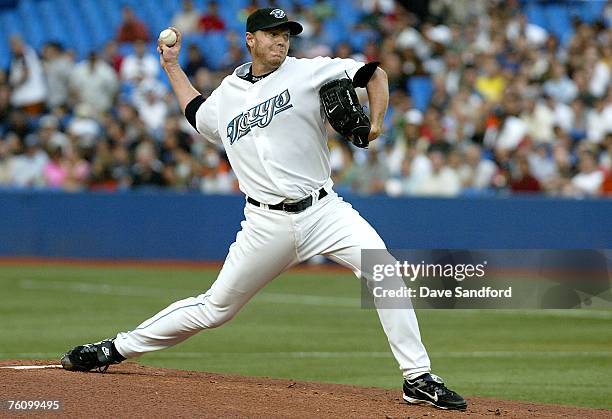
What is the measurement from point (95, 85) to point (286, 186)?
572 inches

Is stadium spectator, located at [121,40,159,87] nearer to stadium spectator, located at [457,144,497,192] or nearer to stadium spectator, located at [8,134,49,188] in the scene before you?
stadium spectator, located at [8,134,49,188]

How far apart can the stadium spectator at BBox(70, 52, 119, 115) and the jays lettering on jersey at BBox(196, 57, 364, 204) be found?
1412cm

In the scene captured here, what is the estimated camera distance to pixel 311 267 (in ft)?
61.3

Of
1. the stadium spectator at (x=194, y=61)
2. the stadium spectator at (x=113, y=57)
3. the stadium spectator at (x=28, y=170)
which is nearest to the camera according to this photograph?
the stadium spectator at (x=28, y=170)

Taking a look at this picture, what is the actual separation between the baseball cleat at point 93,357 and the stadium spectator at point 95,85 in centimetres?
1349

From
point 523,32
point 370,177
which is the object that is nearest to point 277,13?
point 370,177

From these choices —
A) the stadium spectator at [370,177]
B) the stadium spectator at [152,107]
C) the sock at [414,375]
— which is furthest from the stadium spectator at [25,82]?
the sock at [414,375]

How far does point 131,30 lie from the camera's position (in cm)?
2227

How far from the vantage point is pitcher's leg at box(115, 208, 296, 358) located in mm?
6949

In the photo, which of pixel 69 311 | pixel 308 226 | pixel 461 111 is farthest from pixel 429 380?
pixel 461 111

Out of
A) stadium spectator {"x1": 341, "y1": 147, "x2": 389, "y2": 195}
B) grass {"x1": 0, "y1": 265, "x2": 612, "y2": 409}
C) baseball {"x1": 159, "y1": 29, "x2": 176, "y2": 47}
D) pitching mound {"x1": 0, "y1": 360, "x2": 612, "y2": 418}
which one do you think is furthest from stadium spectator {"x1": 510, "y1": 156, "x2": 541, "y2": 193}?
baseball {"x1": 159, "y1": 29, "x2": 176, "y2": 47}

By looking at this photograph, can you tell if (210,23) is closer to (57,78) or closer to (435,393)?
(57,78)

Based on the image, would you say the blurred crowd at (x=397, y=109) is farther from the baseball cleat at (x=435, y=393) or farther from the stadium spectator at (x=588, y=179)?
the baseball cleat at (x=435, y=393)

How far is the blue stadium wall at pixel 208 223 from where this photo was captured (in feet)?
56.8
